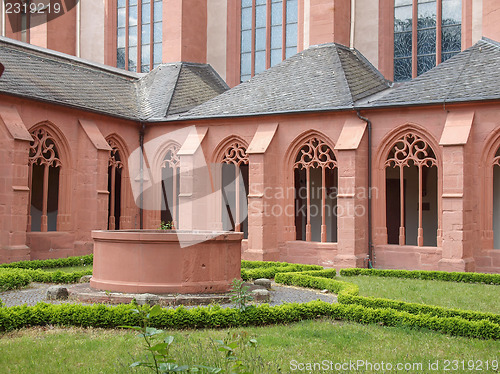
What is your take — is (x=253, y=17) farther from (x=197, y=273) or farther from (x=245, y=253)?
(x=197, y=273)

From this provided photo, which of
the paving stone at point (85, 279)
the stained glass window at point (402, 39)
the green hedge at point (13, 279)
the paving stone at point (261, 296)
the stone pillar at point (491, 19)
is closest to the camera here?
the paving stone at point (261, 296)

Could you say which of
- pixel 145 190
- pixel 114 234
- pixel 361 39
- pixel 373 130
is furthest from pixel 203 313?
pixel 361 39

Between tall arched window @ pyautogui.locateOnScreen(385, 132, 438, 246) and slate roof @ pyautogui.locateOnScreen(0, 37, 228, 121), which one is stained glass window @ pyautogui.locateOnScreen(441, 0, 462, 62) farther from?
slate roof @ pyautogui.locateOnScreen(0, 37, 228, 121)

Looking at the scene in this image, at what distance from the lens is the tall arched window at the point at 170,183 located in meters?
20.3

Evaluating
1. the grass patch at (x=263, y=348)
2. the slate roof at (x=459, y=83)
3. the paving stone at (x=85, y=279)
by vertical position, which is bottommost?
the grass patch at (x=263, y=348)

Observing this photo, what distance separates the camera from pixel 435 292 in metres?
12.0

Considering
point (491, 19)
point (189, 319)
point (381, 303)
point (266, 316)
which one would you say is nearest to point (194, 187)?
point (491, 19)

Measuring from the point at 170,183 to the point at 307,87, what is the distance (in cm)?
590

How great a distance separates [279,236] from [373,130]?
4179 millimetres

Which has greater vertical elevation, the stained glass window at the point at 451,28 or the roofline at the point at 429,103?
the stained glass window at the point at 451,28

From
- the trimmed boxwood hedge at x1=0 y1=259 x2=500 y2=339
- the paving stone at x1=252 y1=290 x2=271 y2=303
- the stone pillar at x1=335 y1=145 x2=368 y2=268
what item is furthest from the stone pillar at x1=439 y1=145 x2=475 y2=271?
the paving stone at x1=252 y1=290 x2=271 y2=303

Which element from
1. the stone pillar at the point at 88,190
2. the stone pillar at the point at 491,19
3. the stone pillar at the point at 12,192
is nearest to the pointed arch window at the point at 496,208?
the stone pillar at the point at 491,19

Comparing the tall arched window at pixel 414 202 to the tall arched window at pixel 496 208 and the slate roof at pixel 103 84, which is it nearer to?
the tall arched window at pixel 496 208

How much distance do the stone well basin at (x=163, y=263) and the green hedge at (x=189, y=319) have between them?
183cm
